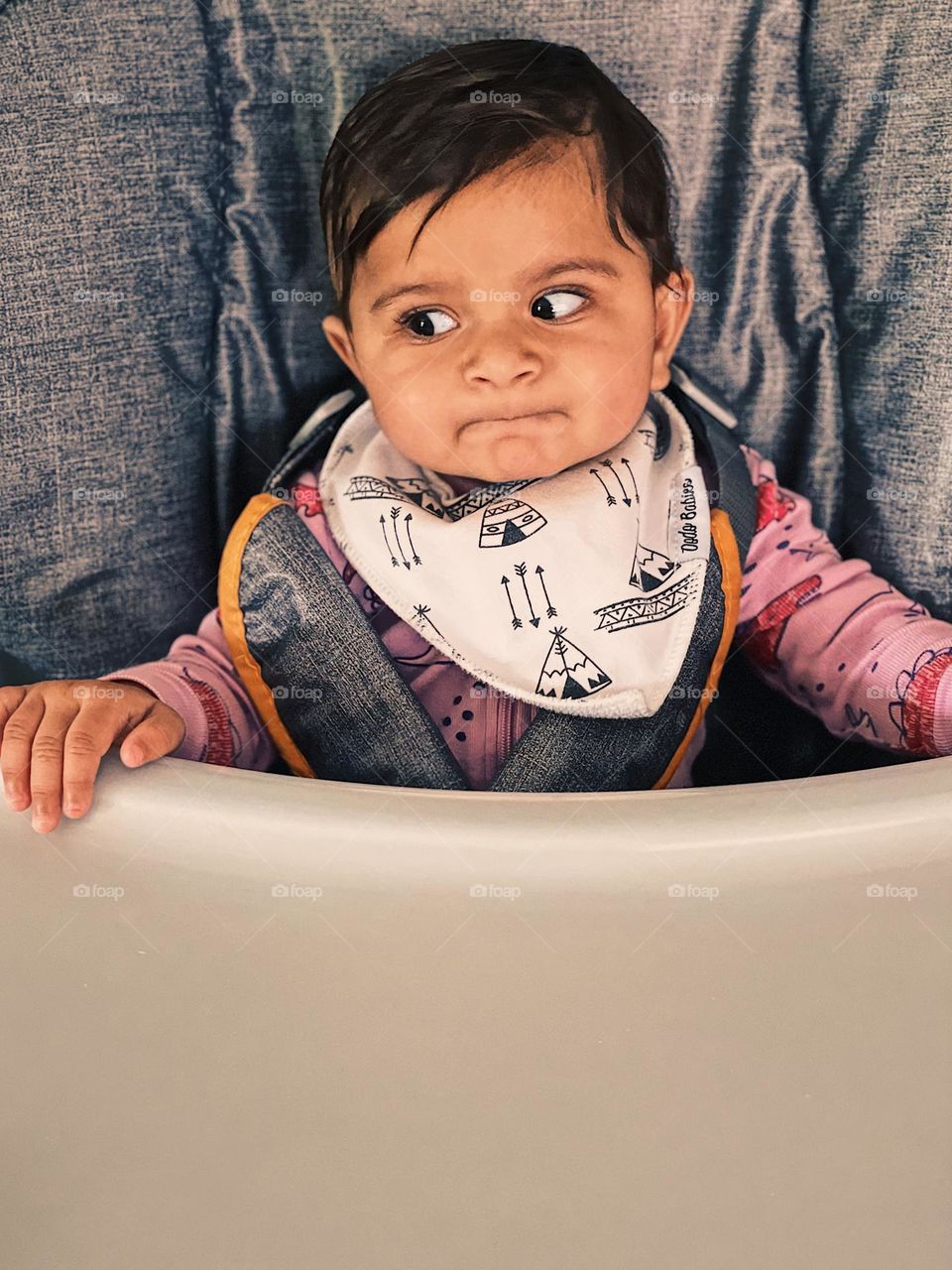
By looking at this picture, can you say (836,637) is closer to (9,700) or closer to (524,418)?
(524,418)

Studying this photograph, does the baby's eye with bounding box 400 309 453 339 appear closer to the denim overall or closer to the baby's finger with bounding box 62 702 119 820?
the denim overall

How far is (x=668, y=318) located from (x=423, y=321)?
0.17 meters

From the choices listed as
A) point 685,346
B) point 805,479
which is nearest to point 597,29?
point 685,346

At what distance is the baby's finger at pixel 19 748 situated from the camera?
1.65 ft

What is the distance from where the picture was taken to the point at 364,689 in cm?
69

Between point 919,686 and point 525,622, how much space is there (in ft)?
0.76

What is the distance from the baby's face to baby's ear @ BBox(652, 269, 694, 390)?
3 cm

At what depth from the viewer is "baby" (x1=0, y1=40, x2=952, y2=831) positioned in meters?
0.68

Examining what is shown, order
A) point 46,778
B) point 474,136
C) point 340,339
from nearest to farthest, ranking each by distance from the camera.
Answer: point 46,778 → point 474,136 → point 340,339

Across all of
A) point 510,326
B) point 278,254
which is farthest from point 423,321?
point 278,254

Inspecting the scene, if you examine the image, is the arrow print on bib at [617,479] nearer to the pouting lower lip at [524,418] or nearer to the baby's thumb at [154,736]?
the pouting lower lip at [524,418]

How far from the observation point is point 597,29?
79 cm

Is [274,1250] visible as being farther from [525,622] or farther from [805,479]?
[805,479]

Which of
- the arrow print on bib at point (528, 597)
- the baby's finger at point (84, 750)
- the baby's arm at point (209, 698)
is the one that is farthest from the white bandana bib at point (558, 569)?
the baby's finger at point (84, 750)
